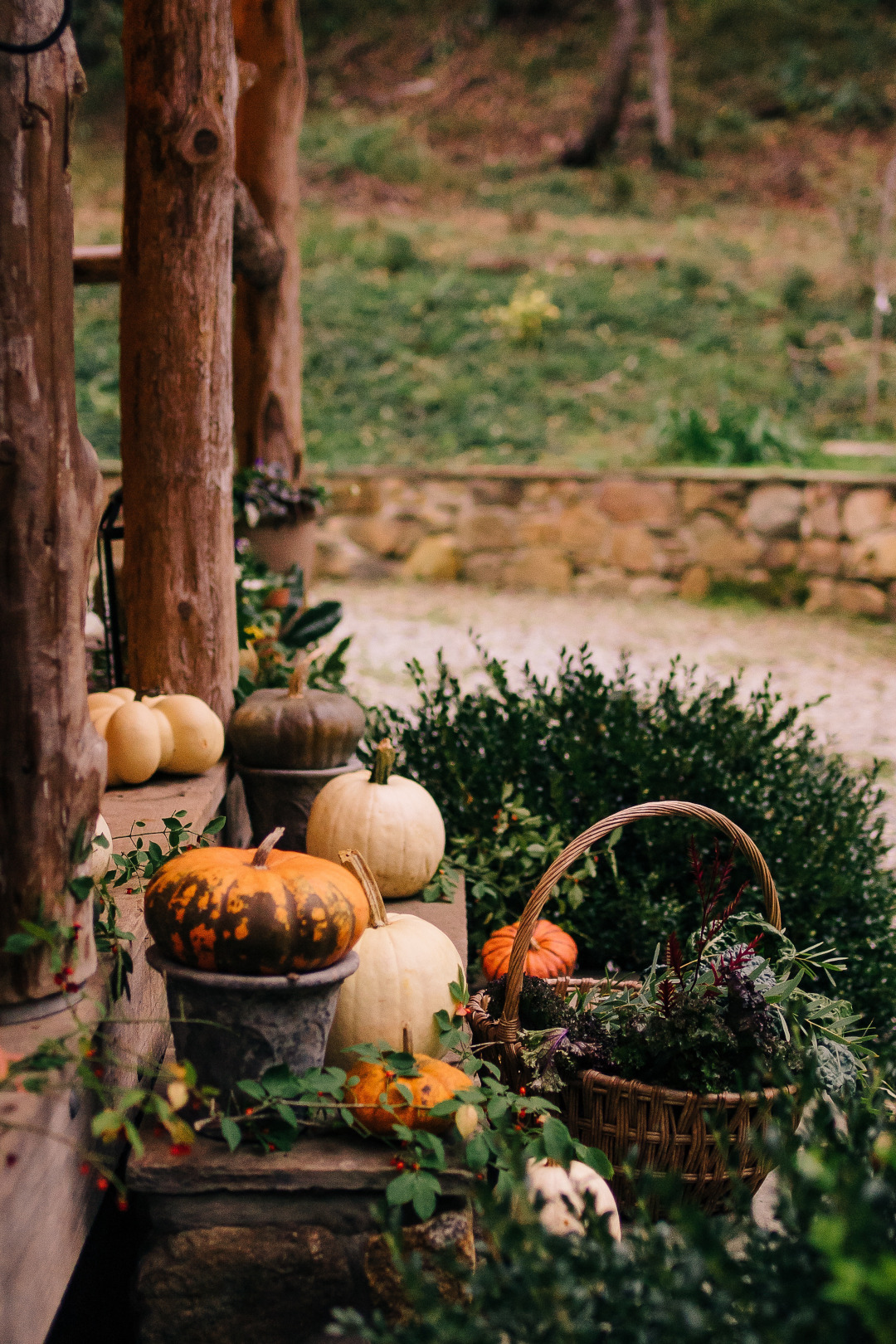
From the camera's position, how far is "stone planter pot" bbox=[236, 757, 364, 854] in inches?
104

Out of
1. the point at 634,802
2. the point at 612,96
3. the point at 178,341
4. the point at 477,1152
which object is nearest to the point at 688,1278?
the point at 477,1152

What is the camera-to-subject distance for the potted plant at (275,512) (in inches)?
167

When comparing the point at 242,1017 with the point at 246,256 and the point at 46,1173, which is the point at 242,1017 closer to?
the point at 46,1173

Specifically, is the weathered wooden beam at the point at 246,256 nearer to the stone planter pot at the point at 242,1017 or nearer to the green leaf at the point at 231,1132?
the stone planter pot at the point at 242,1017

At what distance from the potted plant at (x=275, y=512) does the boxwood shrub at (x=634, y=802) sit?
152 cm

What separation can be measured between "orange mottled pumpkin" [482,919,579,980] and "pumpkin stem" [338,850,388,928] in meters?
0.53

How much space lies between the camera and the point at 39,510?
1.36 m

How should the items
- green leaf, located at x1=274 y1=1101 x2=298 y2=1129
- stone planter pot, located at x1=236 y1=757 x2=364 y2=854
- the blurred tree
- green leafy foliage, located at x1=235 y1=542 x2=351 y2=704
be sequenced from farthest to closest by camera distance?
the blurred tree
green leafy foliage, located at x1=235 y1=542 x2=351 y2=704
stone planter pot, located at x1=236 y1=757 x2=364 y2=854
green leaf, located at x1=274 y1=1101 x2=298 y2=1129

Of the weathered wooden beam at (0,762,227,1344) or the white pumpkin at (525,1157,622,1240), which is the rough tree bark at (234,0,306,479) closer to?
the weathered wooden beam at (0,762,227,1344)

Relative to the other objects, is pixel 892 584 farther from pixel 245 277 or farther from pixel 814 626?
pixel 245 277

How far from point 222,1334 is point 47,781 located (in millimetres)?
771

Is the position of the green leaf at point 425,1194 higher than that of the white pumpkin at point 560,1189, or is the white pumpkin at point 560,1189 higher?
the green leaf at point 425,1194

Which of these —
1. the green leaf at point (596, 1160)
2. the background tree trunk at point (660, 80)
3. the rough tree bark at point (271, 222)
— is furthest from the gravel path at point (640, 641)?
the background tree trunk at point (660, 80)

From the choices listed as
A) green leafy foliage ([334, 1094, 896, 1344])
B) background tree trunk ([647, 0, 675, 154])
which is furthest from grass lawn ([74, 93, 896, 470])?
green leafy foliage ([334, 1094, 896, 1344])
